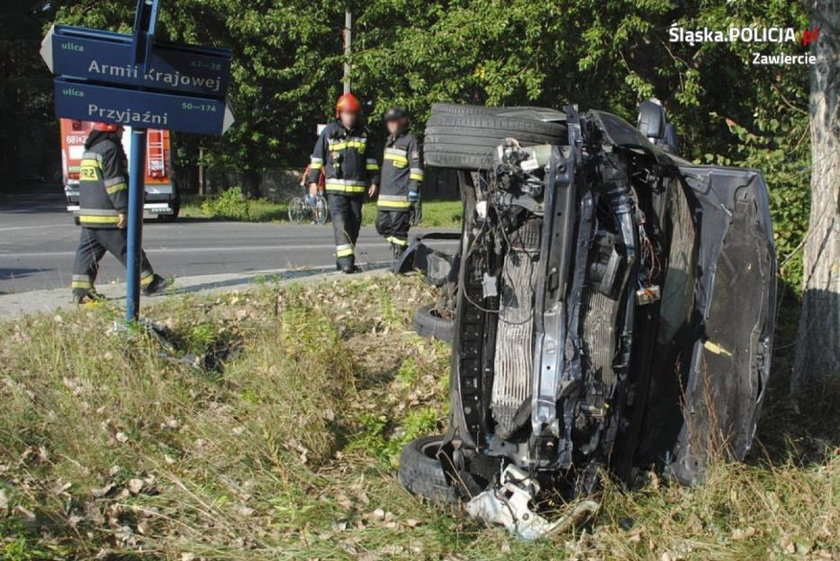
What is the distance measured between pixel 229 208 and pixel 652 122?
62.1 ft

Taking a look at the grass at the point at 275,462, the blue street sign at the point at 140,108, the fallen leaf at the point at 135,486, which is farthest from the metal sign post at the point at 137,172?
the fallen leaf at the point at 135,486

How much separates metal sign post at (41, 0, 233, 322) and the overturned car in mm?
2521

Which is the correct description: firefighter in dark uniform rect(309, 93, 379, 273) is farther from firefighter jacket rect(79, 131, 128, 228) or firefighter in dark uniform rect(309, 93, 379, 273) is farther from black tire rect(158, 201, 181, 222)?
black tire rect(158, 201, 181, 222)

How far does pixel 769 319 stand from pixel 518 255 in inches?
48.7

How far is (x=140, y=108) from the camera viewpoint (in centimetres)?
604

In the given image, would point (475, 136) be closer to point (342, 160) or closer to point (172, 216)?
point (342, 160)

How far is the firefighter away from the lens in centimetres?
732

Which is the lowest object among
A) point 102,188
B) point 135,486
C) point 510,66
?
point 135,486

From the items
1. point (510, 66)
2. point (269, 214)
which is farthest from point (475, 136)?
point (269, 214)

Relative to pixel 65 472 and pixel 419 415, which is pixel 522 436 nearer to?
pixel 419 415

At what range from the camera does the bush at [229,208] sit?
23.1m

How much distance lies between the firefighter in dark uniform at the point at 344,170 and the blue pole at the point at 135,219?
2918 millimetres

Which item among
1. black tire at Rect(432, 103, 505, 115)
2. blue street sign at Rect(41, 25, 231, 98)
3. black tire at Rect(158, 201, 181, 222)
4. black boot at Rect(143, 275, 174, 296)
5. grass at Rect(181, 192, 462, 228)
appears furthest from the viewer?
grass at Rect(181, 192, 462, 228)

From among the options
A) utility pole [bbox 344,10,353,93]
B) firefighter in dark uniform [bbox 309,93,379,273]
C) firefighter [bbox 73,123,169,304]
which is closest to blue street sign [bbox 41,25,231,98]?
firefighter [bbox 73,123,169,304]
